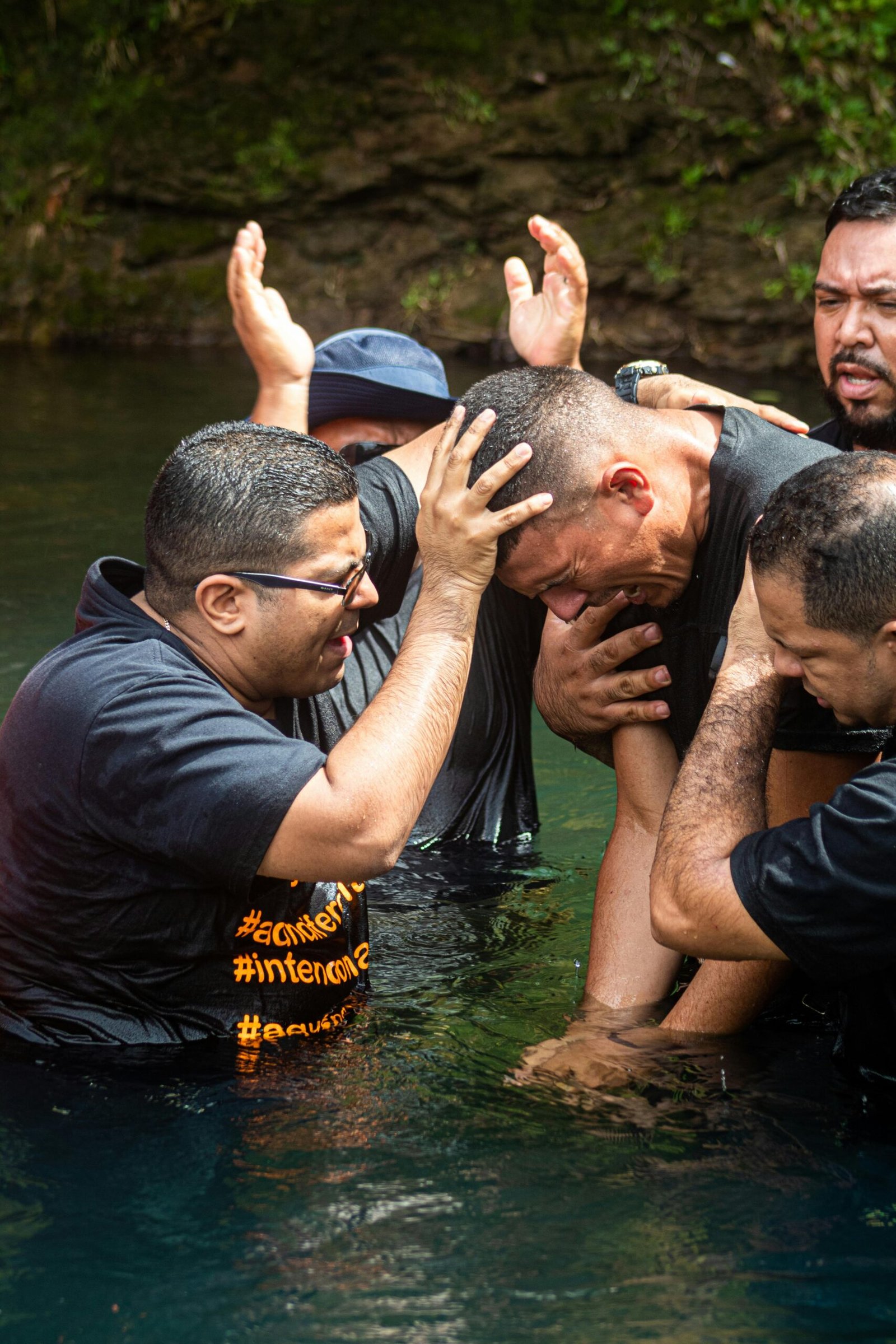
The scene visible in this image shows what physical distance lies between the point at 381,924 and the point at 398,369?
2.00 m

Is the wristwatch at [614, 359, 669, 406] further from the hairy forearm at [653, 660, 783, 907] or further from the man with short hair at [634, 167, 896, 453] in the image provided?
the hairy forearm at [653, 660, 783, 907]

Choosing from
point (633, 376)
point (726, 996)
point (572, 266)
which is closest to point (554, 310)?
point (572, 266)

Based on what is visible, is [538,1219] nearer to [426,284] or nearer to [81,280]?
[426,284]

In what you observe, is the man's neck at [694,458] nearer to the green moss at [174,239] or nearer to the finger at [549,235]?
the finger at [549,235]

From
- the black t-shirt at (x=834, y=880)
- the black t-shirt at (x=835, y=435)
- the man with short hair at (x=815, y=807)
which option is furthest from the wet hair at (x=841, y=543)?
→ the black t-shirt at (x=835, y=435)

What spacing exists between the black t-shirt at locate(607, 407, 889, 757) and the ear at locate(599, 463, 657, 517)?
0.24 m

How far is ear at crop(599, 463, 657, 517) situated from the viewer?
354cm

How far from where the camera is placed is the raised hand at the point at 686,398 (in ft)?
13.9

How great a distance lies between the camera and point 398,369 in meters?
5.35

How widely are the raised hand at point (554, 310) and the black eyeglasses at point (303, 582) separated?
5.99 ft

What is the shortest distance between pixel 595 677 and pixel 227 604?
1.17 metres

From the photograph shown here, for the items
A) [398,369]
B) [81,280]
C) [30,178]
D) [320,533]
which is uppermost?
[30,178]

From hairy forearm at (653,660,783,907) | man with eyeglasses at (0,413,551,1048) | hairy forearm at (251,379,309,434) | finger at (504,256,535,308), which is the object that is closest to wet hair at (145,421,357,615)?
Result: man with eyeglasses at (0,413,551,1048)

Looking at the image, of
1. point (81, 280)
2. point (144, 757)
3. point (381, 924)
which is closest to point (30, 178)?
point (81, 280)
